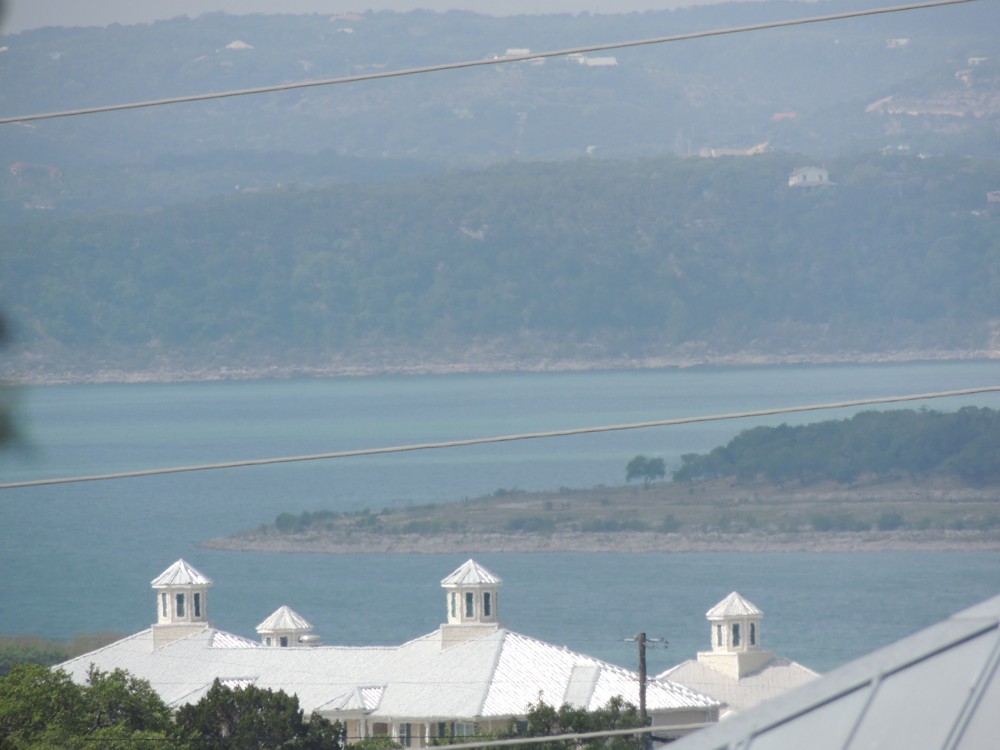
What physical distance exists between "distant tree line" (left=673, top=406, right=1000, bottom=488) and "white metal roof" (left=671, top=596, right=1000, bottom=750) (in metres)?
137

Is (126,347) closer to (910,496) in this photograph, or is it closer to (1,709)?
(910,496)

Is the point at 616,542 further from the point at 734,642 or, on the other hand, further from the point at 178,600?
the point at 734,642

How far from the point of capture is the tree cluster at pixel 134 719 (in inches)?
1128

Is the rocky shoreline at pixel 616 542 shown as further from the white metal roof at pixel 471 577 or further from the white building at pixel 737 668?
the white metal roof at pixel 471 577

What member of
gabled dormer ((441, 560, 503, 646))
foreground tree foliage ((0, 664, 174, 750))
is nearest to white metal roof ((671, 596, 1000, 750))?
foreground tree foliage ((0, 664, 174, 750))

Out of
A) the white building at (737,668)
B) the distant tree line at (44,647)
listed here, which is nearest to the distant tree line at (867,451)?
the distant tree line at (44,647)

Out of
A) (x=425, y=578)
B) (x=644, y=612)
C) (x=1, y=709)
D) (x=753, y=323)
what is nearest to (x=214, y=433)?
(x=753, y=323)

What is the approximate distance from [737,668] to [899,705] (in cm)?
4749

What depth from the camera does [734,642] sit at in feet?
176

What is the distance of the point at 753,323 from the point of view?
628 feet

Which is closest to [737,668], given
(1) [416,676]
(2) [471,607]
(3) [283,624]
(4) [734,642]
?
(4) [734,642]

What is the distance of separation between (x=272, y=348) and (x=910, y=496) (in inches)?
3212

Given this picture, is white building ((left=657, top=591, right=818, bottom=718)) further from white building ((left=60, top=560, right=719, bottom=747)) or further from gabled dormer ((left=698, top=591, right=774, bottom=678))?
white building ((left=60, top=560, right=719, bottom=747))

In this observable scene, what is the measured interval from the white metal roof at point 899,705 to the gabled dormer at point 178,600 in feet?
161
